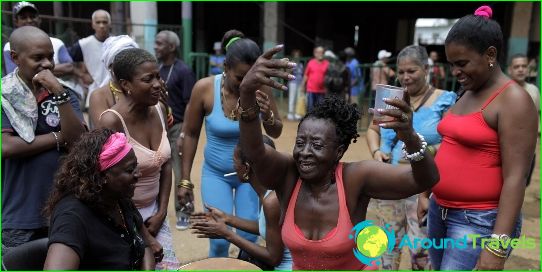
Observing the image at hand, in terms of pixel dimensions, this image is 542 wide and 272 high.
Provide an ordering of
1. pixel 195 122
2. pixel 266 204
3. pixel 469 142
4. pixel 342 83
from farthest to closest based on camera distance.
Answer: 1. pixel 342 83
2. pixel 195 122
3. pixel 266 204
4. pixel 469 142

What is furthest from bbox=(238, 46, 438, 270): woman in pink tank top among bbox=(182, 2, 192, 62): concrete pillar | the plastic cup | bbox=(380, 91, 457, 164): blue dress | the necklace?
bbox=(182, 2, 192, 62): concrete pillar

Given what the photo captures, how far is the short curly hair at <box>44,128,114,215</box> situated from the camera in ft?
6.79

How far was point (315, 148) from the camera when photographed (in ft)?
6.48

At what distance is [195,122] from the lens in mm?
3479

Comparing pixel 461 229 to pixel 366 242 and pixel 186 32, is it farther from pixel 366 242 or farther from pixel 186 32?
pixel 186 32

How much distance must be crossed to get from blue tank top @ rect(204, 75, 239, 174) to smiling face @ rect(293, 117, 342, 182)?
4.59ft

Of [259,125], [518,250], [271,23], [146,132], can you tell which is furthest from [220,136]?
[271,23]

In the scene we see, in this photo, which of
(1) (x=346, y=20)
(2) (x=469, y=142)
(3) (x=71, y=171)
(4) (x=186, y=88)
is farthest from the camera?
(1) (x=346, y=20)

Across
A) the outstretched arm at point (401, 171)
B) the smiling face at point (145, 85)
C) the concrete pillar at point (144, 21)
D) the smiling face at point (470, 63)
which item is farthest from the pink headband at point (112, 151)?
the concrete pillar at point (144, 21)

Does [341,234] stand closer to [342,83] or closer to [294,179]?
[294,179]

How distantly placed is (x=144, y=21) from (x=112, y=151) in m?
10.9

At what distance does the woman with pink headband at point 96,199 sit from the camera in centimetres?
199

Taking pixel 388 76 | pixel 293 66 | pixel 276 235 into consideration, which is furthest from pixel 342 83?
pixel 293 66

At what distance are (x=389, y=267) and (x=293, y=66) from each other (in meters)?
2.41
